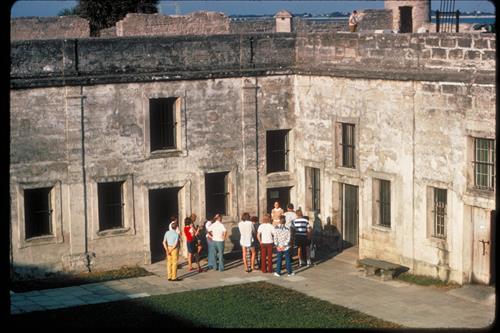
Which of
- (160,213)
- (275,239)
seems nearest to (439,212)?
(275,239)

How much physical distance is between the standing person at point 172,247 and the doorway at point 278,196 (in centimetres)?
491

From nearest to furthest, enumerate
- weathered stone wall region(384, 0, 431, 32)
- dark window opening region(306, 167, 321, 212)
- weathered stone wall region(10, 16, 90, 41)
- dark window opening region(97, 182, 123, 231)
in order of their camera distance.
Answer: dark window opening region(97, 182, 123, 231) < dark window opening region(306, 167, 321, 212) < weathered stone wall region(10, 16, 90, 41) < weathered stone wall region(384, 0, 431, 32)

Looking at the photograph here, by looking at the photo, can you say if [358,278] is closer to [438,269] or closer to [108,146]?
[438,269]

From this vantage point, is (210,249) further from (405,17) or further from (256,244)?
(405,17)

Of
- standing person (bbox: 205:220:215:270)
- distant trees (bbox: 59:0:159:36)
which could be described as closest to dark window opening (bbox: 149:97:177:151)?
standing person (bbox: 205:220:215:270)

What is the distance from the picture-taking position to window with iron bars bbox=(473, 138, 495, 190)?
20.3 metres

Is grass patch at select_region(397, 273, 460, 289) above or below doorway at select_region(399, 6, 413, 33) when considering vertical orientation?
below

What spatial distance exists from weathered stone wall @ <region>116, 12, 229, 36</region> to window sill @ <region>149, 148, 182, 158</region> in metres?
5.25

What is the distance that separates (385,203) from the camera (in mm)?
23609

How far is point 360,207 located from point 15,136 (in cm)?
904

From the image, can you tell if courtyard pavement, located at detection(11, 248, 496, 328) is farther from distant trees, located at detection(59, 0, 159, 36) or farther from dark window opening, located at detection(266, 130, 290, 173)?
distant trees, located at detection(59, 0, 159, 36)

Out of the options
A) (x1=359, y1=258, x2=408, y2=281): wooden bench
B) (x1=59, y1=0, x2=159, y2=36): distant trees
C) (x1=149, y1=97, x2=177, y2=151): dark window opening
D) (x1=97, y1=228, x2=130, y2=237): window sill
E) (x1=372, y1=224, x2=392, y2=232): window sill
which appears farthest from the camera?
(x1=59, y1=0, x2=159, y2=36): distant trees

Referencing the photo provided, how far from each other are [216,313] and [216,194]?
7.42m

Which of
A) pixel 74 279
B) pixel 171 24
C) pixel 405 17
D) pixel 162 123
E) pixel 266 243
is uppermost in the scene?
pixel 405 17
